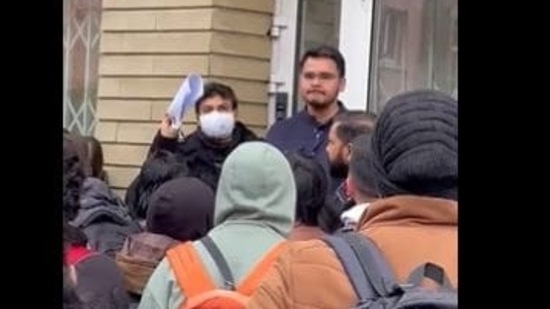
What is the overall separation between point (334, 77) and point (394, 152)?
3804 mm

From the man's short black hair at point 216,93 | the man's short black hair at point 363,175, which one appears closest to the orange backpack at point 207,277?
the man's short black hair at point 363,175

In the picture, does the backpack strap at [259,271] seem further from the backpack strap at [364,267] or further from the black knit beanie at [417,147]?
the backpack strap at [364,267]

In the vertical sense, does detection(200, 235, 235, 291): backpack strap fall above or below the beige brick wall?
below

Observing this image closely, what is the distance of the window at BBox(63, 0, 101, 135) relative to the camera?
9867 millimetres

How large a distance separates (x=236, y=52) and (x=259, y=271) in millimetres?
5447

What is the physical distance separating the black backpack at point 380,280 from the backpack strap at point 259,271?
73 centimetres

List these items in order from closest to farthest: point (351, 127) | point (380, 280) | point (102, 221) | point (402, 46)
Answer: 1. point (380, 280)
2. point (102, 221)
3. point (351, 127)
4. point (402, 46)

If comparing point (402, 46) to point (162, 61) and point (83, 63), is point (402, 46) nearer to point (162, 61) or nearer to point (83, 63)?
point (162, 61)

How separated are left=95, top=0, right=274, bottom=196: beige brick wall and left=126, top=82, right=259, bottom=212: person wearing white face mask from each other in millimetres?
1924

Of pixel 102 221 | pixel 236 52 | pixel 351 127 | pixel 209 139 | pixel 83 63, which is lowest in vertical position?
pixel 102 221

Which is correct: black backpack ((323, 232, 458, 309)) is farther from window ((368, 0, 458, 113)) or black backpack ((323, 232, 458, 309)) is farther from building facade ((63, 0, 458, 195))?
window ((368, 0, 458, 113))

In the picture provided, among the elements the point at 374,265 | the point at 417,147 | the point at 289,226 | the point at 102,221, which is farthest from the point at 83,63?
the point at 374,265

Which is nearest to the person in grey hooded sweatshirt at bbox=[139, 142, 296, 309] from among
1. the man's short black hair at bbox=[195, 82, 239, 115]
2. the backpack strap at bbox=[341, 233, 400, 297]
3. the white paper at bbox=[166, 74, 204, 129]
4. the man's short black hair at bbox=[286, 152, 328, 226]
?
the man's short black hair at bbox=[286, 152, 328, 226]

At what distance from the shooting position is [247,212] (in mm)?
3992
